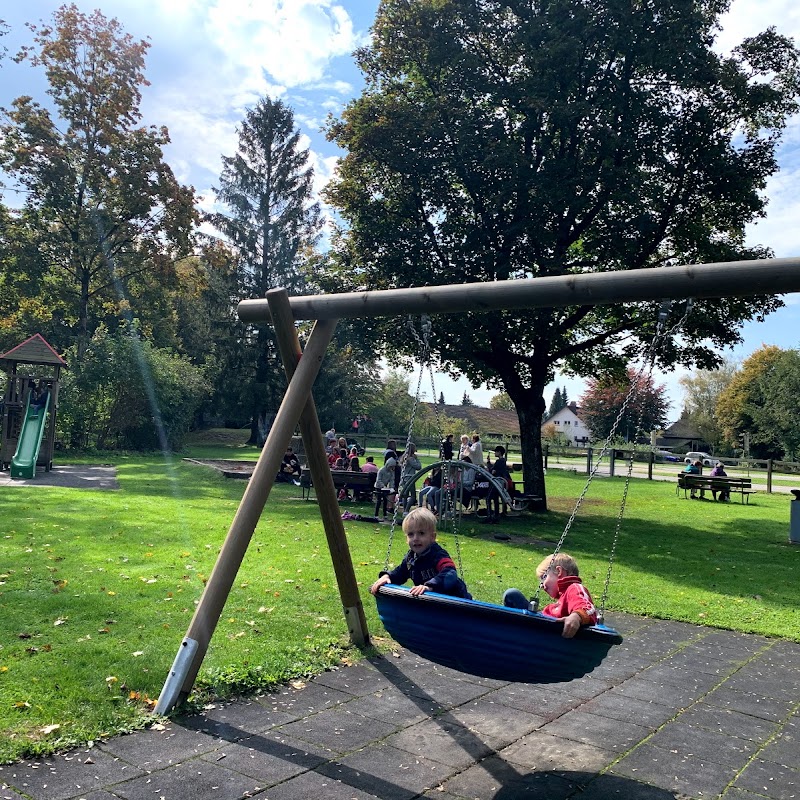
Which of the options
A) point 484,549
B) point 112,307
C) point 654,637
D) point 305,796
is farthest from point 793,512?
point 112,307

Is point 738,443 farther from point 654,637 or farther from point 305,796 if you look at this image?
point 305,796

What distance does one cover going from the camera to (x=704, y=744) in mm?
4375

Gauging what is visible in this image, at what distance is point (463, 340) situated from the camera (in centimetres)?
1493

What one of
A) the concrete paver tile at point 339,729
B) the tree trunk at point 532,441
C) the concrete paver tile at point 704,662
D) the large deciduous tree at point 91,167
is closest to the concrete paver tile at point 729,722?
the concrete paver tile at point 704,662

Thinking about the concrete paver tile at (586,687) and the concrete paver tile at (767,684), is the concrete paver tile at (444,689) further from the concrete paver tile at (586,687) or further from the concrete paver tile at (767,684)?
the concrete paver tile at (767,684)

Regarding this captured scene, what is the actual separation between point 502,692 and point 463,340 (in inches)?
403

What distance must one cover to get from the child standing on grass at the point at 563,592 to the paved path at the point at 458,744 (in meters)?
0.82

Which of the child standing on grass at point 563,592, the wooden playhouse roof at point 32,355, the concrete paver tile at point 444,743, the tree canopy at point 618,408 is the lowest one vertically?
the concrete paver tile at point 444,743

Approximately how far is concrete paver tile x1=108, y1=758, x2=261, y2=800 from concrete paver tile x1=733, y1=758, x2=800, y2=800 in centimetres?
249

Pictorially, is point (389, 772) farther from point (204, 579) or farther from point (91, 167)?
point (91, 167)

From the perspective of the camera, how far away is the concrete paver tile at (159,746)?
386cm

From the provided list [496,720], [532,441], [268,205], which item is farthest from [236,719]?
[268,205]

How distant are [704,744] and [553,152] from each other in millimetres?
12879

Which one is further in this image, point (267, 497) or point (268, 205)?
point (268, 205)
